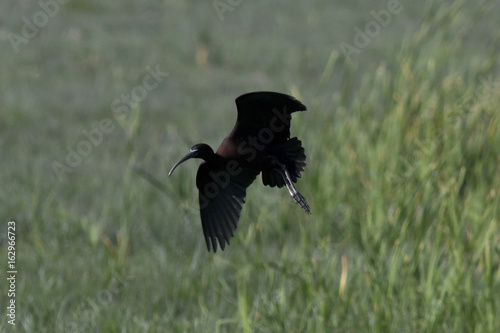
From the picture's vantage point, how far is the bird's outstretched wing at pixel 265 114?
102 centimetres

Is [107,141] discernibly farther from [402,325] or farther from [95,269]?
[402,325]

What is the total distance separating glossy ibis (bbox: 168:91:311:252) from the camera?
3.26ft

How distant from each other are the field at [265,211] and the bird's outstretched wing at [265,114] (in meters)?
1.04

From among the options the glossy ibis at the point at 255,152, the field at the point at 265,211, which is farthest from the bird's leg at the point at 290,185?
the field at the point at 265,211

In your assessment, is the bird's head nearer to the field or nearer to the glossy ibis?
the glossy ibis

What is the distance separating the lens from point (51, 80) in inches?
240

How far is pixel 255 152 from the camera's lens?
100 cm

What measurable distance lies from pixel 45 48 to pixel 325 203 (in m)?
4.07

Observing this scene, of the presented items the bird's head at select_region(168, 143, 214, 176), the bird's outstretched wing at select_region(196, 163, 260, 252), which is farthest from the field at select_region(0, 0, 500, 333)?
the bird's head at select_region(168, 143, 214, 176)

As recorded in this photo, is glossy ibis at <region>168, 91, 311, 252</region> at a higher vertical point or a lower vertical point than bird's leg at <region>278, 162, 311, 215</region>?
higher

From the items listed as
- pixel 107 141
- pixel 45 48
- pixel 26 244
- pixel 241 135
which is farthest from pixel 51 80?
pixel 241 135

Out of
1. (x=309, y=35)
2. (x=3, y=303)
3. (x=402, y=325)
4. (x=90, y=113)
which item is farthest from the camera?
(x=309, y=35)

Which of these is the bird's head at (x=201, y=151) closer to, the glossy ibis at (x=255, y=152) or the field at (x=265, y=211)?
the glossy ibis at (x=255, y=152)

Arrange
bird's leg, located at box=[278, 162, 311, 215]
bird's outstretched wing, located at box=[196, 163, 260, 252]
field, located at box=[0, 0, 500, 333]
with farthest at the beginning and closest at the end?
field, located at box=[0, 0, 500, 333]
bird's outstretched wing, located at box=[196, 163, 260, 252]
bird's leg, located at box=[278, 162, 311, 215]
